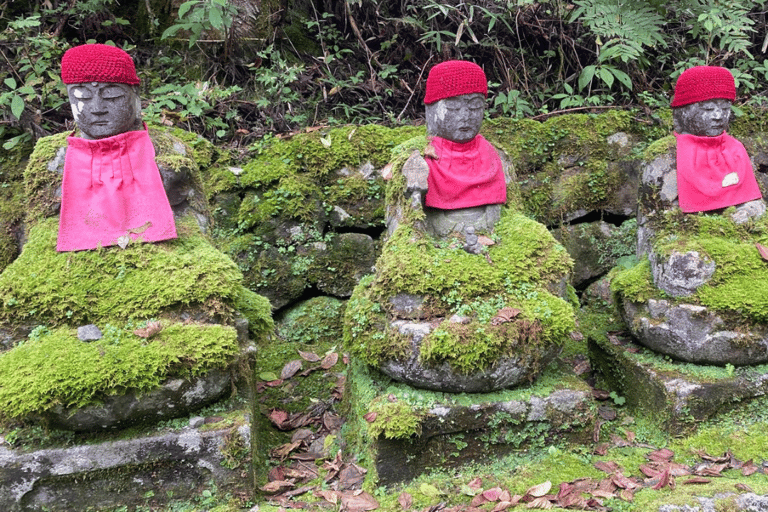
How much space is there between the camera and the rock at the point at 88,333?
311 centimetres

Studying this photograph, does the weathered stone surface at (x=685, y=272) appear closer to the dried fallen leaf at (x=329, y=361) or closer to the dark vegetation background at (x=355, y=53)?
the dark vegetation background at (x=355, y=53)

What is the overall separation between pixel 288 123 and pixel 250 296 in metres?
2.27

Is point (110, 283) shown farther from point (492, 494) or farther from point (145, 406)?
point (492, 494)

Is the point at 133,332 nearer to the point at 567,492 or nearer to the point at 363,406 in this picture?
the point at 363,406

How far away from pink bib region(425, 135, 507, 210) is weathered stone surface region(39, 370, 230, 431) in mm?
1689

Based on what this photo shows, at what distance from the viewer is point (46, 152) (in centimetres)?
364

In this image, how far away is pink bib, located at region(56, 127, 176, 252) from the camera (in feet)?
11.3

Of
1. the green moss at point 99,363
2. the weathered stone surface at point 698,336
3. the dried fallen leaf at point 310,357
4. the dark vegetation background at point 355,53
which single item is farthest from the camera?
the dark vegetation background at point 355,53

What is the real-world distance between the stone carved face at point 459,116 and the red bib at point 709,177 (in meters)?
1.38

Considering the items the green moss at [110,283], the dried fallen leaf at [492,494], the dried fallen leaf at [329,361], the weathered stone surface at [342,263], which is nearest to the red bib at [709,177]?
the dried fallen leaf at [492,494]

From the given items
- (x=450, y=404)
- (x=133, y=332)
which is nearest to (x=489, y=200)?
(x=450, y=404)

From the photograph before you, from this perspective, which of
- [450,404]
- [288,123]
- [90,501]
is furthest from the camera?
[288,123]

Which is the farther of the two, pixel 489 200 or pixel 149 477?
pixel 489 200

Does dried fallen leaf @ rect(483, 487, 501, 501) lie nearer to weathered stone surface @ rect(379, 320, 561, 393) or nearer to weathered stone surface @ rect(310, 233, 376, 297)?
weathered stone surface @ rect(379, 320, 561, 393)
